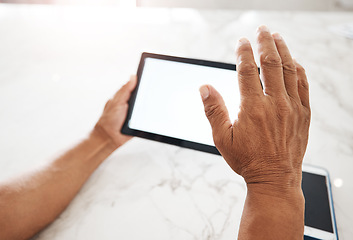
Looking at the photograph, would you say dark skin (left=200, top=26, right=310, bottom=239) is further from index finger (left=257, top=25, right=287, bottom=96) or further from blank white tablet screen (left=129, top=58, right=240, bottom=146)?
blank white tablet screen (left=129, top=58, right=240, bottom=146)

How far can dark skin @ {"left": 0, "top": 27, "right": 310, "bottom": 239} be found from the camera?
38 centimetres

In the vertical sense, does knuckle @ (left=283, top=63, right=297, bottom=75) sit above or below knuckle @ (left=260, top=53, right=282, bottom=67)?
below

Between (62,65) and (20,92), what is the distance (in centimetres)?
18

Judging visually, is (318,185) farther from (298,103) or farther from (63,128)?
(63,128)

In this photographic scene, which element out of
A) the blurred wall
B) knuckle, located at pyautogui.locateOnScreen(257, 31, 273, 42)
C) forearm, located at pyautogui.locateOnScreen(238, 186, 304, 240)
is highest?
the blurred wall

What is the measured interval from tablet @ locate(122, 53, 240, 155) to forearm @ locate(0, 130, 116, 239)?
0.40ft

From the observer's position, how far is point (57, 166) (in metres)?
0.59

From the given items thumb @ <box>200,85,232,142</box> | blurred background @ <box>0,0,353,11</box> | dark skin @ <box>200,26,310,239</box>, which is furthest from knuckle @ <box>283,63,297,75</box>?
blurred background @ <box>0,0,353,11</box>

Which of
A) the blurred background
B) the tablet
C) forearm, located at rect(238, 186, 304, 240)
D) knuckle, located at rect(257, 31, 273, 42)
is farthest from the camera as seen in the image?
the blurred background

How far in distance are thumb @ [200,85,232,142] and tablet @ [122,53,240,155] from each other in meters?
0.12

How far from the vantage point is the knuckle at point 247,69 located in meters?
0.44

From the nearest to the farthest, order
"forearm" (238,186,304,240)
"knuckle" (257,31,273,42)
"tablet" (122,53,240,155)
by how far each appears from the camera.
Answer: "forearm" (238,186,304,240), "knuckle" (257,31,273,42), "tablet" (122,53,240,155)

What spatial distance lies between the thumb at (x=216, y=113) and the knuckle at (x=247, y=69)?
0.06 meters

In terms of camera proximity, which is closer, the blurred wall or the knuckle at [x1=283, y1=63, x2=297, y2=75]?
the knuckle at [x1=283, y1=63, x2=297, y2=75]
